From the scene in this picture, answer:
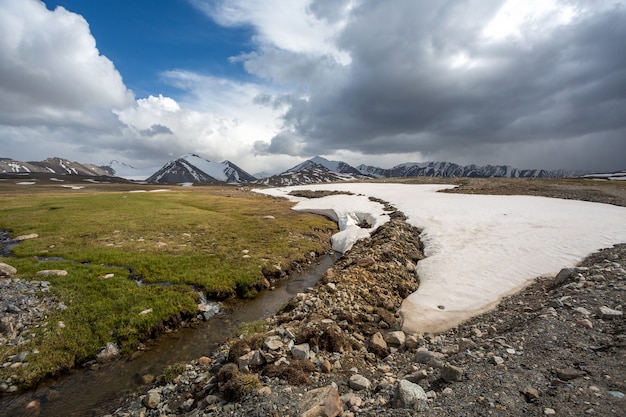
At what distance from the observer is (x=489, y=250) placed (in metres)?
21.4

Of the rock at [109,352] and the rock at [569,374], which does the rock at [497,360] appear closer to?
the rock at [569,374]

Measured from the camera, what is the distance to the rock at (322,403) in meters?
6.90

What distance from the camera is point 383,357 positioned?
34.6ft

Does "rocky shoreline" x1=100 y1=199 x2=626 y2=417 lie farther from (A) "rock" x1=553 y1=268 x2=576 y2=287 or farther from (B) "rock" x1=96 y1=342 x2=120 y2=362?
(B) "rock" x1=96 y1=342 x2=120 y2=362

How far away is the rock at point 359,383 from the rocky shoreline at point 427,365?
3 cm

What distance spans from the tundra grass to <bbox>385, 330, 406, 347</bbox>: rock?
38.5ft

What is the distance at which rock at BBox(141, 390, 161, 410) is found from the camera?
9.50 metres

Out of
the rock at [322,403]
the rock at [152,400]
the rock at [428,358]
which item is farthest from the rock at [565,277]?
the rock at [152,400]

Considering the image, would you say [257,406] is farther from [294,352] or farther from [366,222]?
[366,222]

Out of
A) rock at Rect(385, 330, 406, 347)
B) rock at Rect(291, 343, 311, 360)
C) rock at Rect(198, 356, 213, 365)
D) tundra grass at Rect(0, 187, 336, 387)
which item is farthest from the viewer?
tundra grass at Rect(0, 187, 336, 387)

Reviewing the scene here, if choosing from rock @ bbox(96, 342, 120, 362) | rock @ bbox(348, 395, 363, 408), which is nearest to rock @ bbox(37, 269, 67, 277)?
rock @ bbox(96, 342, 120, 362)

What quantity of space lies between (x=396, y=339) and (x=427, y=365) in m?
2.31

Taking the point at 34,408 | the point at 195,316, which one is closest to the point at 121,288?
the point at 195,316

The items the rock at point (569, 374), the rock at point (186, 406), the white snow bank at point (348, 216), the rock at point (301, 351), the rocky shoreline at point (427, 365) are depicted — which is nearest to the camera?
the rocky shoreline at point (427, 365)
